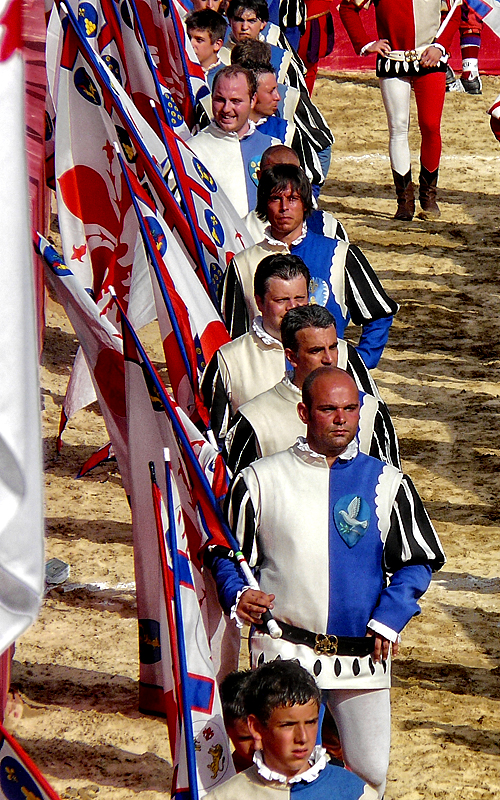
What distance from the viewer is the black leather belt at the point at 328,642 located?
3.81 m

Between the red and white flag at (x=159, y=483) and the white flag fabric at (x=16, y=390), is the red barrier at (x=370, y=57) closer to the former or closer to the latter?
the red and white flag at (x=159, y=483)

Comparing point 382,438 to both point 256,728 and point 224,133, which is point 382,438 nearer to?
point 256,728

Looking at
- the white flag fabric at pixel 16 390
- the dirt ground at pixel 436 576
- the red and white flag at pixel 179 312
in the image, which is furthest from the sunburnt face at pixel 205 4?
the white flag fabric at pixel 16 390

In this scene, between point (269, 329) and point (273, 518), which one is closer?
point (273, 518)

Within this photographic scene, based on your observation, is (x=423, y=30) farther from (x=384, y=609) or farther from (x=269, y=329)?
(x=384, y=609)

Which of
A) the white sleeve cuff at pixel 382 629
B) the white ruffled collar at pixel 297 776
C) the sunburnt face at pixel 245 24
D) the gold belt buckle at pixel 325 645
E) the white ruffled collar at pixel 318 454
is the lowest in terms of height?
the white ruffled collar at pixel 297 776

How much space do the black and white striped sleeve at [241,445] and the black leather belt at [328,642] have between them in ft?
2.42

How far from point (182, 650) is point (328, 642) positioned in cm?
55

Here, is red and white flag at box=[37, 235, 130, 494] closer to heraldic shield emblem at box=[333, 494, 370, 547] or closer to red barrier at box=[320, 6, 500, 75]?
heraldic shield emblem at box=[333, 494, 370, 547]

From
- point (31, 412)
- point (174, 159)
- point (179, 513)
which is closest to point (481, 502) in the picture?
point (174, 159)

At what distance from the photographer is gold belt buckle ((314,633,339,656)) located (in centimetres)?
380

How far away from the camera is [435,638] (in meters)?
5.84

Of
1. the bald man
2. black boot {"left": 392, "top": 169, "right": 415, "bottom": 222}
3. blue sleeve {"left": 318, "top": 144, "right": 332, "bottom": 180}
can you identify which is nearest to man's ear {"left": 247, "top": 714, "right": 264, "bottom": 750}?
the bald man

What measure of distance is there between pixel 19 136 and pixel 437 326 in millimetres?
8201
